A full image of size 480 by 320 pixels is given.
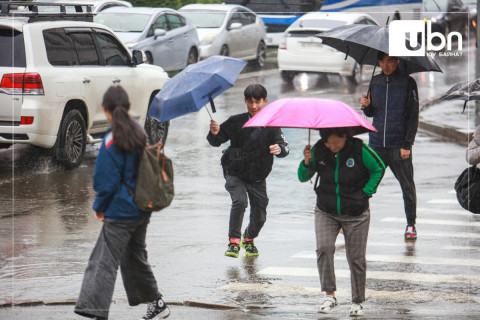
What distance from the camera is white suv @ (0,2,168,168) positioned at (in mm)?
13312

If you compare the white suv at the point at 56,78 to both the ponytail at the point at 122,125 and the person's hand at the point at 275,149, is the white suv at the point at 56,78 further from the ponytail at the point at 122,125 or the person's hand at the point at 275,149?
the ponytail at the point at 122,125

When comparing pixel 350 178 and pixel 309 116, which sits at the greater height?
pixel 309 116

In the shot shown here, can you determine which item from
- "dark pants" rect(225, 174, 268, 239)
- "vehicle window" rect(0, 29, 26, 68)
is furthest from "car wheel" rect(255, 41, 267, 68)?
"dark pants" rect(225, 174, 268, 239)

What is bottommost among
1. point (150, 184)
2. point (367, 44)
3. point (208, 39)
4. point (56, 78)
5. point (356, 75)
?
point (356, 75)

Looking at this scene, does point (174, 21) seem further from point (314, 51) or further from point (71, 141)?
point (71, 141)

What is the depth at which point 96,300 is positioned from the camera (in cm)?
661

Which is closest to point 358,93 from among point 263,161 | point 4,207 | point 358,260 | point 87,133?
point 87,133

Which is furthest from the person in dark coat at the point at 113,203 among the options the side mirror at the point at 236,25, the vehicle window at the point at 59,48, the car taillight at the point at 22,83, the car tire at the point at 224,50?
the car tire at the point at 224,50

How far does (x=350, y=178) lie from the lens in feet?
24.1

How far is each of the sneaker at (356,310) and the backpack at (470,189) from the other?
3.68 feet

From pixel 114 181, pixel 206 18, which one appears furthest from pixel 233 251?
pixel 206 18

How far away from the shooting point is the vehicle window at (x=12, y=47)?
1334cm

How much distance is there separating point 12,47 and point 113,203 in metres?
7.34

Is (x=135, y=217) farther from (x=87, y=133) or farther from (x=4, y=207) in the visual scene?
(x=87, y=133)
